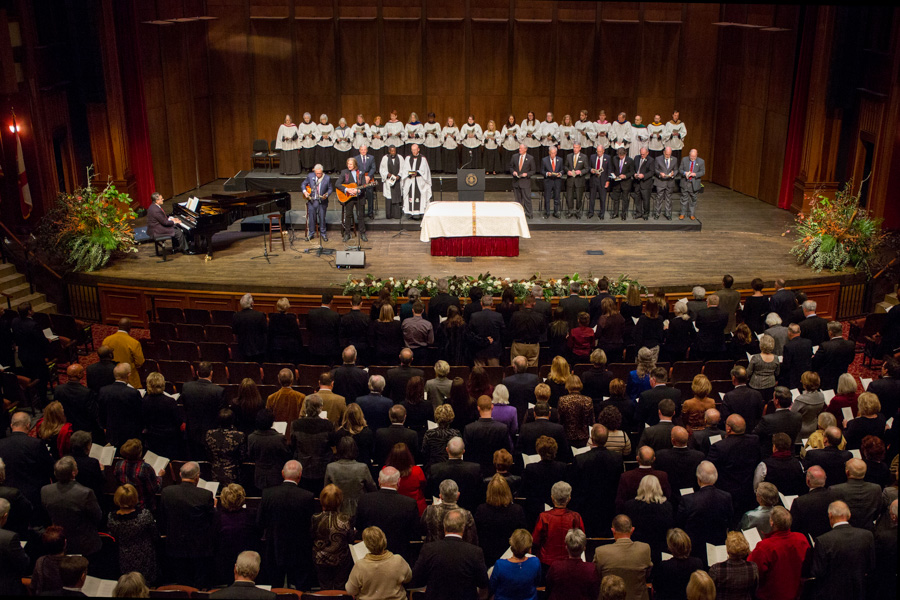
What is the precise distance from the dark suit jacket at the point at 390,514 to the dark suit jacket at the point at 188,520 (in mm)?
468

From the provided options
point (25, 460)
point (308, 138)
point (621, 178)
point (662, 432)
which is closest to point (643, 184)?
point (621, 178)

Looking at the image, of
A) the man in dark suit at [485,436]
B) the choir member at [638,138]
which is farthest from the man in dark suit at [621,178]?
the man in dark suit at [485,436]

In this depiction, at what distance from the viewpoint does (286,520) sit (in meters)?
5.83

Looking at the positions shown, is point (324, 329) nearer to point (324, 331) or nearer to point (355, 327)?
point (324, 331)

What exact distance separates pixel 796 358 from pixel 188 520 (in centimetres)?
603

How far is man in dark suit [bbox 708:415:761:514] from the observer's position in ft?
21.4

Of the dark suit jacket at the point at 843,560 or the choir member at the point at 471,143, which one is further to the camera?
the choir member at the point at 471,143

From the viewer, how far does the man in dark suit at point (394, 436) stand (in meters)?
6.60

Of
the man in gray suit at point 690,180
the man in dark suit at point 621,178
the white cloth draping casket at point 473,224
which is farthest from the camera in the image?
the man in dark suit at point 621,178

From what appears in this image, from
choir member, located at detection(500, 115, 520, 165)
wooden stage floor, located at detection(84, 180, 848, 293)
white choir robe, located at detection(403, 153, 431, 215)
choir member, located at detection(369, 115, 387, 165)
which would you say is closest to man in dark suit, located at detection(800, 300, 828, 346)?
wooden stage floor, located at detection(84, 180, 848, 293)

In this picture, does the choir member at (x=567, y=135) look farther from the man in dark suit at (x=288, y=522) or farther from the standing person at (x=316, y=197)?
the man in dark suit at (x=288, y=522)

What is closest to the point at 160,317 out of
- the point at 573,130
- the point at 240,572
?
the point at 240,572

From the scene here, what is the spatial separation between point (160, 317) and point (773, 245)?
395 inches

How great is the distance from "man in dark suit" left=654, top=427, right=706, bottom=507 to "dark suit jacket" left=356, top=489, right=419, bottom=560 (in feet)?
6.31
